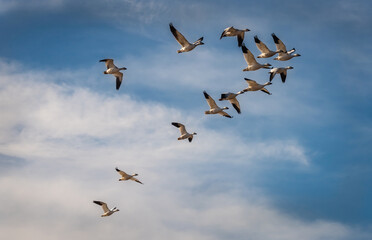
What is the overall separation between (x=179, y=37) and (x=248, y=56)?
5.13m

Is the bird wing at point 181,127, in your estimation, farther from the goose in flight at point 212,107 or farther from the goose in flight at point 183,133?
the goose in flight at point 212,107

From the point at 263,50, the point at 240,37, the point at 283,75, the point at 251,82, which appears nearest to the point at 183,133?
the point at 251,82

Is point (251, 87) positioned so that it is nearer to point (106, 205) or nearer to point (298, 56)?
point (298, 56)

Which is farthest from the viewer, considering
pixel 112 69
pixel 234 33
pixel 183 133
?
pixel 183 133

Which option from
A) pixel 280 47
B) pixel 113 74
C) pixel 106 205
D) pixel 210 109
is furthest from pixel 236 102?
pixel 106 205

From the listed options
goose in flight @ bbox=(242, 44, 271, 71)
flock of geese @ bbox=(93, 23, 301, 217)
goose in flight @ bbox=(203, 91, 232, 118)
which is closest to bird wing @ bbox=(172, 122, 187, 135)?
flock of geese @ bbox=(93, 23, 301, 217)

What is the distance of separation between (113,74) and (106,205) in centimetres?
1142

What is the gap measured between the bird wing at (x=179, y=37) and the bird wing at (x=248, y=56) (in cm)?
403

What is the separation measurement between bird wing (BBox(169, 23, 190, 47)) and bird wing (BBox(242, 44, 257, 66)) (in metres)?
4.03

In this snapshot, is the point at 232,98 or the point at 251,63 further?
the point at 232,98

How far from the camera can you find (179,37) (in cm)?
4675

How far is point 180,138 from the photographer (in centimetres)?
5278

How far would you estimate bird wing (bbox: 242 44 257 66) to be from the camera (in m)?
48.1

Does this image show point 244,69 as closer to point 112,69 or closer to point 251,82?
point 251,82
